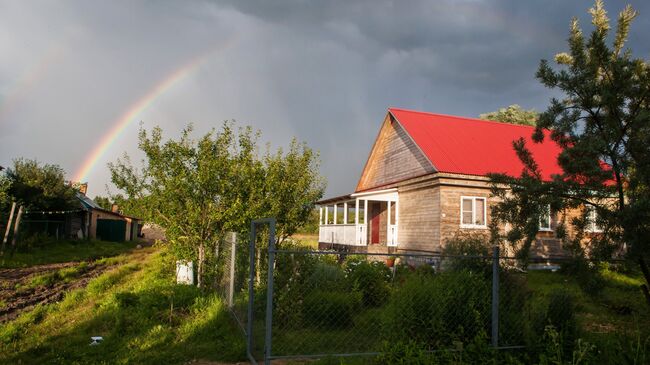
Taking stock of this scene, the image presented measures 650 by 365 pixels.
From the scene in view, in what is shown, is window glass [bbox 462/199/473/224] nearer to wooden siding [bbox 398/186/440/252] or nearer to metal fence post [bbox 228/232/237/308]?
wooden siding [bbox 398/186/440/252]

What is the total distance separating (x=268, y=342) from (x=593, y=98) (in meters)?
6.17

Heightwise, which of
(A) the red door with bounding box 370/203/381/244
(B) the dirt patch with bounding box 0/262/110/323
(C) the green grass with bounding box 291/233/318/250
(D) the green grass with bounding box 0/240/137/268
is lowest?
(B) the dirt patch with bounding box 0/262/110/323

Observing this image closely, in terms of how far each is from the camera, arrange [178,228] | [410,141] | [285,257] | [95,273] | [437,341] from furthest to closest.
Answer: [410,141]
[95,273]
[178,228]
[285,257]
[437,341]

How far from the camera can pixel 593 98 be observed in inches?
291

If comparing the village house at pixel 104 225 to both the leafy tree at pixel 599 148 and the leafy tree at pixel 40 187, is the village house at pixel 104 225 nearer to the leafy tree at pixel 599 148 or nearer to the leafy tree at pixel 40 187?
the leafy tree at pixel 40 187

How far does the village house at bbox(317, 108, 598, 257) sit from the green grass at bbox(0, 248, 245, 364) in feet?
35.2

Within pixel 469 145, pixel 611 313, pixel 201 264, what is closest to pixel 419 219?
pixel 469 145

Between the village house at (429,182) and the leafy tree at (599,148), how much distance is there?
30.6ft

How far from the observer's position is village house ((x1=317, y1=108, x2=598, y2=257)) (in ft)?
59.0

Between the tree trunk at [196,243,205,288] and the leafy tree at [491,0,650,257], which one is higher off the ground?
the leafy tree at [491,0,650,257]

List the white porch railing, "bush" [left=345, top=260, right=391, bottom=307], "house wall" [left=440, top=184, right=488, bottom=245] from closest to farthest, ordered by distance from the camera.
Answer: "bush" [left=345, top=260, right=391, bottom=307] → "house wall" [left=440, top=184, right=488, bottom=245] → the white porch railing

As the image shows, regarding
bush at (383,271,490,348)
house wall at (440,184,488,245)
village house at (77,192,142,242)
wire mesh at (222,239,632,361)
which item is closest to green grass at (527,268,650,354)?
wire mesh at (222,239,632,361)

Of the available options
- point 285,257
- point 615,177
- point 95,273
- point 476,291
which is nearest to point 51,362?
point 285,257

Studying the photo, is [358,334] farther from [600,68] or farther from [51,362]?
[600,68]
